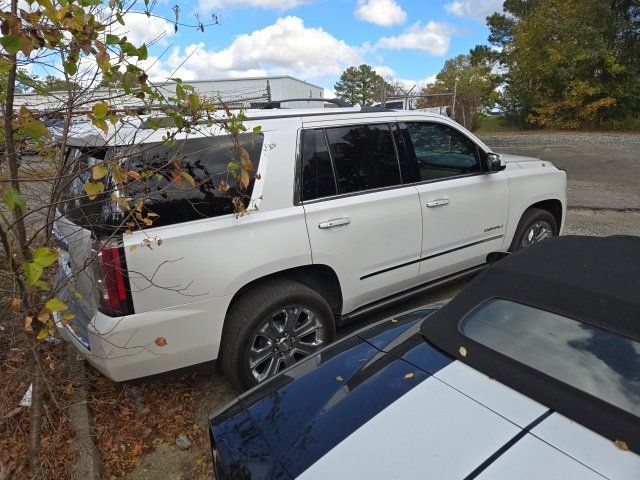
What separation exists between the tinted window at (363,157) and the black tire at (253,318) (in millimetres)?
819

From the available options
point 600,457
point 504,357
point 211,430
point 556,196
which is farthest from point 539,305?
point 556,196

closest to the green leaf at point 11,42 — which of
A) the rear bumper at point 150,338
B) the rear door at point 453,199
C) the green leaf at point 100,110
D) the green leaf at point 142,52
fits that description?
the green leaf at point 100,110

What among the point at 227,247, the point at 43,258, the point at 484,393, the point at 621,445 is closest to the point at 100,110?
the point at 43,258

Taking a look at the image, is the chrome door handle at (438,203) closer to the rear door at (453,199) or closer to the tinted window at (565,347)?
the rear door at (453,199)

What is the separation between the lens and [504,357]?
5.65ft

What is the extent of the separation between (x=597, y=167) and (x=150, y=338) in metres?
13.0

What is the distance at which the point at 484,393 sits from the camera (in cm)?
160

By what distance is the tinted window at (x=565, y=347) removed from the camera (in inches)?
58.6

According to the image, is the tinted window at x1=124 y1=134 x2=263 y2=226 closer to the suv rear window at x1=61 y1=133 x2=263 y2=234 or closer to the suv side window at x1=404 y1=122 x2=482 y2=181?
the suv rear window at x1=61 y1=133 x2=263 y2=234

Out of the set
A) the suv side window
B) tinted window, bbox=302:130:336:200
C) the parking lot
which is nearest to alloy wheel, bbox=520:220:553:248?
the parking lot

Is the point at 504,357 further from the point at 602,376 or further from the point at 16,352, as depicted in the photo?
the point at 16,352

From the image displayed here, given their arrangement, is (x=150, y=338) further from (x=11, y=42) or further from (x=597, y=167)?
(x=597, y=167)

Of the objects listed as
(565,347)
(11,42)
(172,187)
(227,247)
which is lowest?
(565,347)

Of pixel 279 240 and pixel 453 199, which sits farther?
pixel 453 199
